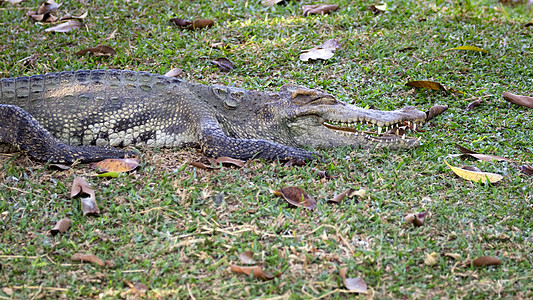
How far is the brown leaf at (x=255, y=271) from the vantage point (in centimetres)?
289

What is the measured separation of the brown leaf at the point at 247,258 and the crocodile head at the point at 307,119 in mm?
1815

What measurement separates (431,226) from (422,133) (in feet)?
5.44

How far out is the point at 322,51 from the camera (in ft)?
20.6

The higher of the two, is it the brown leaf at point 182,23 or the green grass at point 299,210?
the brown leaf at point 182,23

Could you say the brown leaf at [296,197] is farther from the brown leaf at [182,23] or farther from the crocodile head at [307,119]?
the brown leaf at [182,23]

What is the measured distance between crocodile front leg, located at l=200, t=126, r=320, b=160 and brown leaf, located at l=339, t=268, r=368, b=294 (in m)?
1.51

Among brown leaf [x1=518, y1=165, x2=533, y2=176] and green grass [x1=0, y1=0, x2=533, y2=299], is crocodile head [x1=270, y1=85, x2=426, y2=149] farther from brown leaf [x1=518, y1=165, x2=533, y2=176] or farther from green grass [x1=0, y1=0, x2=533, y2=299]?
brown leaf [x1=518, y1=165, x2=533, y2=176]

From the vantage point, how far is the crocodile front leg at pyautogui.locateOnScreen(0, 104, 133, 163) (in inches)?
163

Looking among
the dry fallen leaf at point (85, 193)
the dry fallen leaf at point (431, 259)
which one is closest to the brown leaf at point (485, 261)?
the dry fallen leaf at point (431, 259)

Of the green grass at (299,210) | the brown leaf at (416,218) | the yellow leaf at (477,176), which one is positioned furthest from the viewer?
the yellow leaf at (477,176)

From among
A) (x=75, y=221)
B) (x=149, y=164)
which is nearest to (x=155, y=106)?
(x=149, y=164)

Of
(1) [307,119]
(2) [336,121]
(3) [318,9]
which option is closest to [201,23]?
(3) [318,9]

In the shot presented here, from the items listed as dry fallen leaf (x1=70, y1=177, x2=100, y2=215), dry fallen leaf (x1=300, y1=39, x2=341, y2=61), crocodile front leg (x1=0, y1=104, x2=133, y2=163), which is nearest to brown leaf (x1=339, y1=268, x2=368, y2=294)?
dry fallen leaf (x1=70, y1=177, x2=100, y2=215)

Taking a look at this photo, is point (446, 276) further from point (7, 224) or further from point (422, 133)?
point (7, 224)
